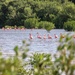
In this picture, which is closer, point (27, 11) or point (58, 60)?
point (58, 60)

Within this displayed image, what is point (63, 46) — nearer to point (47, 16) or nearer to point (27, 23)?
point (27, 23)

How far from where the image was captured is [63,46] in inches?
108

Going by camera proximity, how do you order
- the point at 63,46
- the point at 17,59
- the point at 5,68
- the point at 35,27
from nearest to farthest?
the point at 5,68
the point at 17,59
the point at 63,46
the point at 35,27

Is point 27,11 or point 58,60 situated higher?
point 58,60

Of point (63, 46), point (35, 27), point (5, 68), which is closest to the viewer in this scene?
point (5, 68)

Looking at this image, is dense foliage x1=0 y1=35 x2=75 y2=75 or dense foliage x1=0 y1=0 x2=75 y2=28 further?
dense foliage x1=0 y1=0 x2=75 y2=28

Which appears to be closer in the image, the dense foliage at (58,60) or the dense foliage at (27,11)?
the dense foliage at (58,60)

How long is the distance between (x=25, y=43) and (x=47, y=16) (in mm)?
75066

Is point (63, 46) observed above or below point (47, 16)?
above

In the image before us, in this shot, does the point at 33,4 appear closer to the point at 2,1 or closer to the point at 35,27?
the point at 2,1

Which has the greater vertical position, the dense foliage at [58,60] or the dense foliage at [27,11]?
the dense foliage at [58,60]

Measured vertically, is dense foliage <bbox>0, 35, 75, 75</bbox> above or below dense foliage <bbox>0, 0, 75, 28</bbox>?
above

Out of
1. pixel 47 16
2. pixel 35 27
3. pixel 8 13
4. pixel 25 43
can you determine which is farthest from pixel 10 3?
pixel 25 43

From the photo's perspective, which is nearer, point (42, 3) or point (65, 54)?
point (65, 54)
